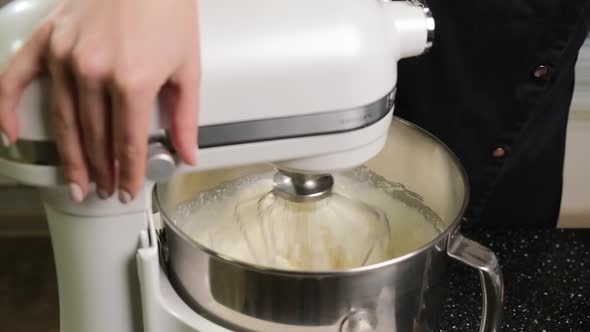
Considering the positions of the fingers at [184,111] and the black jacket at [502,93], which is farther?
the black jacket at [502,93]

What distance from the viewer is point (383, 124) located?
0.47m

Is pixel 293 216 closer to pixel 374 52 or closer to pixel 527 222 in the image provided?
pixel 374 52

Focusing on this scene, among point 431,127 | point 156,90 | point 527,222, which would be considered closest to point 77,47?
point 156,90

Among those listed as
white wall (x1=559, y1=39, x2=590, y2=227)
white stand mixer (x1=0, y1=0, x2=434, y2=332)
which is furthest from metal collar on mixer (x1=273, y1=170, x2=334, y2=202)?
white wall (x1=559, y1=39, x2=590, y2=227)

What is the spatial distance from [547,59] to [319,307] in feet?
1.50

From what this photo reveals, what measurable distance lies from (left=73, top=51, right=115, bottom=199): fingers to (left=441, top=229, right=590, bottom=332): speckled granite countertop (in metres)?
0.39

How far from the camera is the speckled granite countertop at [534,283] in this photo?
2.22 ft

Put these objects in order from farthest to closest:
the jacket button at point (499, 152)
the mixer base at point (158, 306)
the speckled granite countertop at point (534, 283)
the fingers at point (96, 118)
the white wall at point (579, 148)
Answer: the white wall at point (579, 148) < the jacket button at point (499, 152) < the speckled granite countertop at point (534, 283) < the mixer base at point (158, 306) < the fingers at point (96, 118)

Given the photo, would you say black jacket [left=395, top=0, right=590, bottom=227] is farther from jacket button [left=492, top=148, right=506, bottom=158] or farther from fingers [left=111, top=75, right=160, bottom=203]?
fingers [left=111, top=75, right=160, bottom=203]

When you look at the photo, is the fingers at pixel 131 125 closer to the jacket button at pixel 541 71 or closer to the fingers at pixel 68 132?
the fingers at pixel 68 132

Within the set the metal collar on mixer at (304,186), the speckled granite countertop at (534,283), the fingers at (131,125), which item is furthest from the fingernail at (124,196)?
the speckled granite countertop at (534,283)

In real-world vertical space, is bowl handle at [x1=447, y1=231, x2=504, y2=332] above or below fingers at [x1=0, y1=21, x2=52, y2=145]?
below

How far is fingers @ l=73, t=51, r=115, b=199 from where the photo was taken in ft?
1.18

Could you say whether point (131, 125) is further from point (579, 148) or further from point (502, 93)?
point (579, 148)
